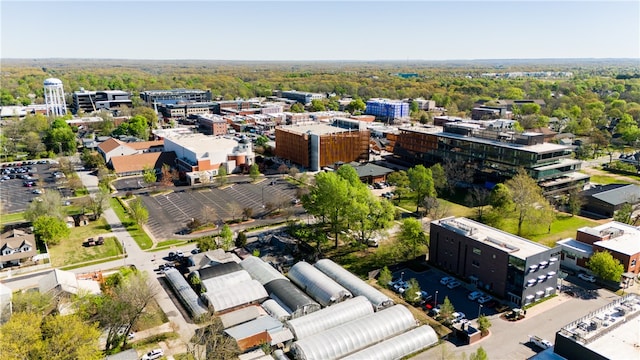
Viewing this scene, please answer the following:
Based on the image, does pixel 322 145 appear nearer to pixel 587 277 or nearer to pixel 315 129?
pixel 315 129

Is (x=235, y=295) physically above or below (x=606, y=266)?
below

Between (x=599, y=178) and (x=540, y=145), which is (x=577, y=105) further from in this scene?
(x=540, y=145)

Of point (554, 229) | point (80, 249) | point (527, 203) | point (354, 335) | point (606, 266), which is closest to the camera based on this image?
point (354, 335)

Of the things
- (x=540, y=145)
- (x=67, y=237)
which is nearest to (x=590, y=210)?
(x=540, y=145)

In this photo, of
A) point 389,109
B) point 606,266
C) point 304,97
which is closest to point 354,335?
point 606,266

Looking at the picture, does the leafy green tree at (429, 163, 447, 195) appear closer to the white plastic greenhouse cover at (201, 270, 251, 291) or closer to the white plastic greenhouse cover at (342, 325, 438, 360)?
the white plastic greenhouse cover at (342, 325, 438, 360)

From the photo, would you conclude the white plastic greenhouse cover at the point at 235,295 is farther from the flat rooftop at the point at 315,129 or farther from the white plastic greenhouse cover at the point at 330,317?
the flat rooftop at the point at 315,129
